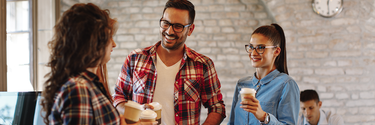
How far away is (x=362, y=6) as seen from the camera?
3.12 m

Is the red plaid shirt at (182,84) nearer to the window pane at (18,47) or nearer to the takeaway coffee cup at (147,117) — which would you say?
the takeaway coffee cup at (147,117)

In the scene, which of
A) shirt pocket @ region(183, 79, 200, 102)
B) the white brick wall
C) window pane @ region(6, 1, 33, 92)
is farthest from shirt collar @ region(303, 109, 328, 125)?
window pane @ region(6, 1, 33, 92)

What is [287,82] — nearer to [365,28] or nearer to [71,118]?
[71,118]

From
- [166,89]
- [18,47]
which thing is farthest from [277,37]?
[18,47]

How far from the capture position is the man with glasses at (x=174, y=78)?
1.48 m

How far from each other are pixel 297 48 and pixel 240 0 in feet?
3.58

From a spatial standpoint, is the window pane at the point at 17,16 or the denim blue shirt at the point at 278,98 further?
the window pane at the point at 17,16

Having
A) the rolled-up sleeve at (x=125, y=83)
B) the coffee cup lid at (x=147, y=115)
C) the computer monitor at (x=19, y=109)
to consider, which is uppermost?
the rolled-up sleeve at (x=125, y=83)

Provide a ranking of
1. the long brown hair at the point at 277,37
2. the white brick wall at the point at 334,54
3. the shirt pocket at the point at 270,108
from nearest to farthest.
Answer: the shirt pocket at the point at 270,108 → the long brown hair at the point at 277,37 → the white brick wall at the point at 334,54

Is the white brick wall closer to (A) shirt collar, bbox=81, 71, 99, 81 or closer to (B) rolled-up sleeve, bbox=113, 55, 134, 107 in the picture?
(B) rolled-up sleeve, bbox=113, 55, 134, 107

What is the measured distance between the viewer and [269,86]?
1.42m

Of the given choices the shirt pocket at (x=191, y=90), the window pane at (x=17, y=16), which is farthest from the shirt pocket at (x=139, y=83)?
the window pane at (x=17, y=16)

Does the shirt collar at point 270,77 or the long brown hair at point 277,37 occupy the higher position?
the long brown hair at point 277,37

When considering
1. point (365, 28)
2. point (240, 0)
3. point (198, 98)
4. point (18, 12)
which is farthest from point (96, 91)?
point (365, 28)
